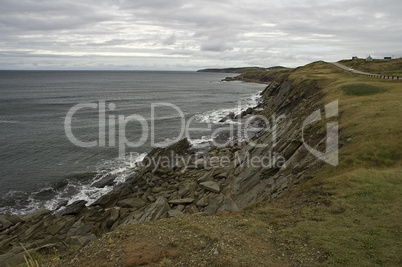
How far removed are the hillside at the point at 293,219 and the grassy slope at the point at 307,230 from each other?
4 cm

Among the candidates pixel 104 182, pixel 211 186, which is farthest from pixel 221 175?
pixel 104 182

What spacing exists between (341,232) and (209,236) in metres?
5.86

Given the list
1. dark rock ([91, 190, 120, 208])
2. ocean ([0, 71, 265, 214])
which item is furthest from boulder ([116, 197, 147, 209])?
ocean ([0, 71, 265, 214])

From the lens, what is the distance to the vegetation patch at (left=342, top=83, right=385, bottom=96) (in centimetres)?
3484

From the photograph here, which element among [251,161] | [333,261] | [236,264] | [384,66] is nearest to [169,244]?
[236,264]

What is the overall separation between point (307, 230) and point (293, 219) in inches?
50.5

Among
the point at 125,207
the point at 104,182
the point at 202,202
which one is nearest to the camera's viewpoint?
the point at 202,202

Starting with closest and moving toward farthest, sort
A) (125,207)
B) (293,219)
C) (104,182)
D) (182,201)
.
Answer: (293,219)
(182,201)
(125,207)
(104,182)

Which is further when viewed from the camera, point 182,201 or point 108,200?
point 108,200

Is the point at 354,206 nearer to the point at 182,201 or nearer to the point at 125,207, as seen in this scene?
the point at 182,201

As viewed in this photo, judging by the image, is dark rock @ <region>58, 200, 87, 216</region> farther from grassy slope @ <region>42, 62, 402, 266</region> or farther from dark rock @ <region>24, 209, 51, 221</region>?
grassy slope @ <region>42, 62, 402, 266</region>

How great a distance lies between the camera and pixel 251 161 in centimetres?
2739

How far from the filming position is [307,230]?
12.0 m

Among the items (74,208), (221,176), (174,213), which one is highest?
(221,176)
